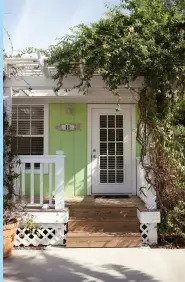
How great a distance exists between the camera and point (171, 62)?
544 cm

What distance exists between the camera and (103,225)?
20.2 ft

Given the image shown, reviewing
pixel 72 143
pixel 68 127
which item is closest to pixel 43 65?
pixel 68 127

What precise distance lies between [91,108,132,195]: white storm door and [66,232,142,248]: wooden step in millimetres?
2237

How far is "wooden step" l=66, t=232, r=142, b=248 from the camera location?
570 centimetres

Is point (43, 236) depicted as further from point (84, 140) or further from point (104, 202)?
point (84, 140)

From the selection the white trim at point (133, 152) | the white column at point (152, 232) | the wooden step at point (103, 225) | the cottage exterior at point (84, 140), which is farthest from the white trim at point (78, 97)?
the white column at point (152, 232)

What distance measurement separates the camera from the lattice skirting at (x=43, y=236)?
19.5 feet

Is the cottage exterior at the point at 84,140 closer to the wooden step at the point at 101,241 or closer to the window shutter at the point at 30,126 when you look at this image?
the window shutter at the point at 30,126

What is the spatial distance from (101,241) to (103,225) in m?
0.47

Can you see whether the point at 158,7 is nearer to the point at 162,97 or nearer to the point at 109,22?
the point at 109,22

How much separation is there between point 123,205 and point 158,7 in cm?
386

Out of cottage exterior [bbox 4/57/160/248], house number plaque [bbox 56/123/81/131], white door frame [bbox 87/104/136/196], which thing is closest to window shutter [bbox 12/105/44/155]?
cottage exterior [bbox 4/57/160/248]

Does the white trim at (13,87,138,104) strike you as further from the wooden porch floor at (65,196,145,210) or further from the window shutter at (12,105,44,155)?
the wooden porch floor at (65,196,145,210)

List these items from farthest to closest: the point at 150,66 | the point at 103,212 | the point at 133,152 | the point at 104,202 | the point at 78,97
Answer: the point at 133,152 → the point at 78,97 → the point at 104,202 → the point at 103,212 → the point at 150,66
